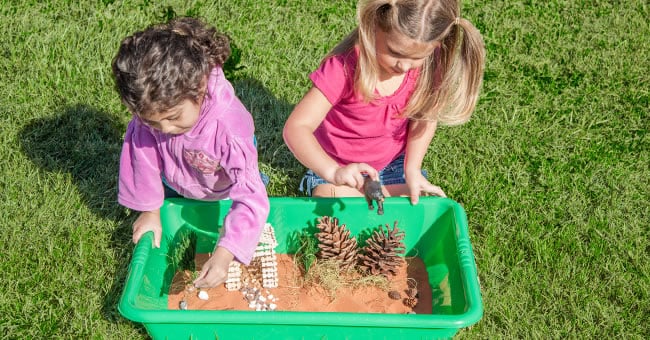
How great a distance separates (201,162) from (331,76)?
1.70 feet

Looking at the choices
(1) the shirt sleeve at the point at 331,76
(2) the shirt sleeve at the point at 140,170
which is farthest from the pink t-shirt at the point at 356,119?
(2) the shirt sleeve at the point at 140,170

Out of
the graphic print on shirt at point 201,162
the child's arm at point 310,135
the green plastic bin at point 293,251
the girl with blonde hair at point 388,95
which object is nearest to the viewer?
the green plastic bin at point 293,251

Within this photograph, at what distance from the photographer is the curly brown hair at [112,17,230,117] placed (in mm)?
1663

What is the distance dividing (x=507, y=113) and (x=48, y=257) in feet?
6.90

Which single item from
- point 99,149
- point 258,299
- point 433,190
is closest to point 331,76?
point 433,190

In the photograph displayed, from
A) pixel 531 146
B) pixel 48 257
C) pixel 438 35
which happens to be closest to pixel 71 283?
pixel 48 257

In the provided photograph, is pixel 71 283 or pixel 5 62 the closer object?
pixel 71 283

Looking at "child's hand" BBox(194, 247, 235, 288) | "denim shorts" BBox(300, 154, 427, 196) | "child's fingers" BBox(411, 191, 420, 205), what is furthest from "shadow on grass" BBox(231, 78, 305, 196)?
"child's hand" BBox(194, 247, 235, 288)

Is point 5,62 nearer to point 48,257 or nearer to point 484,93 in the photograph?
point 48,257

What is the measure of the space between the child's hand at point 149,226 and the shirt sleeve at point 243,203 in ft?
1.16

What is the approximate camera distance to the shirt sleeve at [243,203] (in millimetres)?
1934

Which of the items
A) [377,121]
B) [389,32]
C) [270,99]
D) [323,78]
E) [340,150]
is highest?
[389,32]

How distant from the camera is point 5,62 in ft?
10.1

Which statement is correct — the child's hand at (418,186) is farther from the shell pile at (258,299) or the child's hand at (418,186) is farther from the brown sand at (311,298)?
the shell pile at (258,299)
